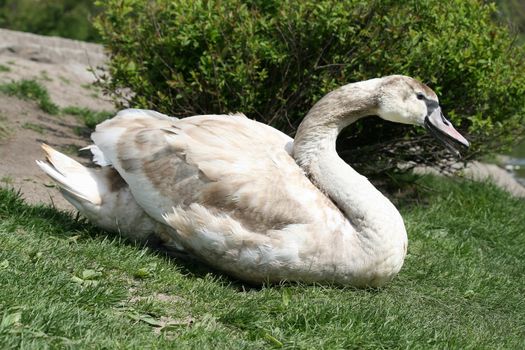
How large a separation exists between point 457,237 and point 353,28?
6.35 ft

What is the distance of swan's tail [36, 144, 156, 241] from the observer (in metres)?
5.34

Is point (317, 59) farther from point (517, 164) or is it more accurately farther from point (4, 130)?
point (517, 164)

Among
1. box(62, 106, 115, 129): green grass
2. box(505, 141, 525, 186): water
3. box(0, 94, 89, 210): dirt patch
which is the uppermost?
box(0, 94, 89, 210): dirt patch

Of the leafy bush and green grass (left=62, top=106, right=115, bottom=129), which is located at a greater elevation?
the leafy bush

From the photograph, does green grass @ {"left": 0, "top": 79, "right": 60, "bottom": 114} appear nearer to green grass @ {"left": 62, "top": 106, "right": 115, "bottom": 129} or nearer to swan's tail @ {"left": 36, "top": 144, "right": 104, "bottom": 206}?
green grass @ {"left": 62, "top": 106, "right": 115, "bottom": 129}

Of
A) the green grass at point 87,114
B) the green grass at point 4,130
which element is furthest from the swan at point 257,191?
the green grass at point 87,114

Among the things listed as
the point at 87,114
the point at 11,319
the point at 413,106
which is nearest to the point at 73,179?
the point at 11,319

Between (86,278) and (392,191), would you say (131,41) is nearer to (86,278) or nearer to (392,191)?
(392,191)

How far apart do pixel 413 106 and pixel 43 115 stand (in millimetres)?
4874

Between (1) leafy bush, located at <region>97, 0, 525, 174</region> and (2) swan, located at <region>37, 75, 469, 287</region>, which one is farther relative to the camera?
(1) leafy bush, located at <region>97, 0, 525, 174</region>

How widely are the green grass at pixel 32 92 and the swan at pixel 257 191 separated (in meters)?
3.75

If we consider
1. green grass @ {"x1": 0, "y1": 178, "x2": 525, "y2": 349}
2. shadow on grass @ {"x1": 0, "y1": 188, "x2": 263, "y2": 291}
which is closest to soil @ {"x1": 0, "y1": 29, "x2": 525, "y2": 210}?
shadow on grass @ {"x1": 0, "y1": 188, "x2": 263, "y2": 291}

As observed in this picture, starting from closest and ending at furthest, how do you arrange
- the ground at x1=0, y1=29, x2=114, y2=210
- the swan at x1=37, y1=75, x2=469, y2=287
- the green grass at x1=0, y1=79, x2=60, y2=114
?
the swan at x1=37, y1=75, x2=469, y2=287 → the ground at x1=0, y1=29, x2=114, y2=210 → the green grass at x1=0, y1=79, x2=60, y2=114

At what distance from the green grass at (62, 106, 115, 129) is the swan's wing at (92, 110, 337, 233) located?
3.73 metres
